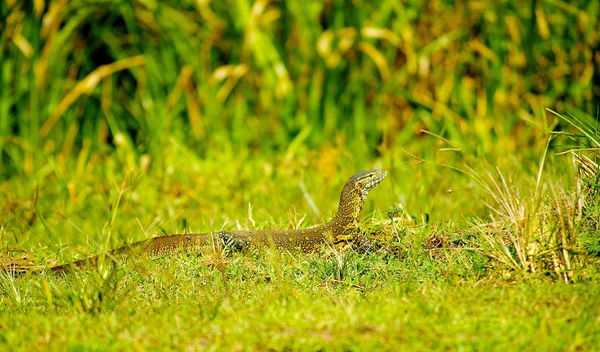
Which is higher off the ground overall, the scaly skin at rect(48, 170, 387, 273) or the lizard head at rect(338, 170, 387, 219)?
the lizard head at rect(338, 170, 387, 219)

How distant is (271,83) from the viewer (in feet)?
29.0

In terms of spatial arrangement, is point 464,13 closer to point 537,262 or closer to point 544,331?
point 537,262

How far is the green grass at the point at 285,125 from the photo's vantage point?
4762mm

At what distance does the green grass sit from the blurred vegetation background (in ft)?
0.08

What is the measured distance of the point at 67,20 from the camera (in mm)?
8945

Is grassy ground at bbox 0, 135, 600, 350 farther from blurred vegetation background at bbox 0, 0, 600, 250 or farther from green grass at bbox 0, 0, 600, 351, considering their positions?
blurred vegetation background at bbox 0, 0, 600, 250

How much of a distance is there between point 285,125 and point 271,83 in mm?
464

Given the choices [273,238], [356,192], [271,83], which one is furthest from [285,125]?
[273,238]

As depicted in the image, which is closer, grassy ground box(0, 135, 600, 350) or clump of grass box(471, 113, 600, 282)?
grassy ground box(0, 135, 600, 350)

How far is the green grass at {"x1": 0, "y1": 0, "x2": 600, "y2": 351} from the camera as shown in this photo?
4.76 meters

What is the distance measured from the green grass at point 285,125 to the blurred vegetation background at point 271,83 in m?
0.02

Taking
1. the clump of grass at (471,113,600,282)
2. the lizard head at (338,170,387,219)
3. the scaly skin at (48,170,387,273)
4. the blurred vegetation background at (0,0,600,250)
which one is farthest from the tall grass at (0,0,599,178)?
the clump of grass at (471,113,600,282)

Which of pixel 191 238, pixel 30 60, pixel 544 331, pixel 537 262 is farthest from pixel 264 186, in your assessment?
pixel 544 331

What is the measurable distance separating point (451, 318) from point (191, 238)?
2.07m
